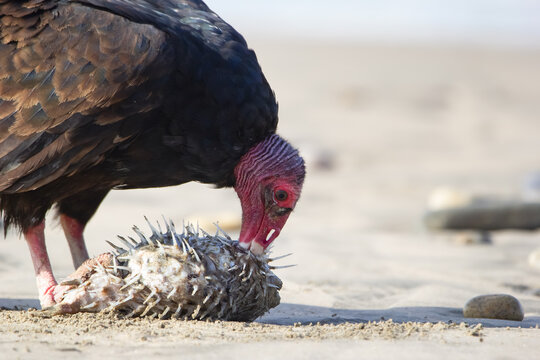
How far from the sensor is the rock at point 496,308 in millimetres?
3914

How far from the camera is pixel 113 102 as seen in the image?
11.9ft

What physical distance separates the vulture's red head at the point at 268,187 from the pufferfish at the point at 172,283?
279 mm

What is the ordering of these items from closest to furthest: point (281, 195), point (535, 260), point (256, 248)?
point (256, 248) → point (281, 195) → point (535, 260)

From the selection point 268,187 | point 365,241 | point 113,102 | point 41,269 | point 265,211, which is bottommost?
point 41,269

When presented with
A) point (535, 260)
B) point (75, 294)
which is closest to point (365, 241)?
point (535, 260)

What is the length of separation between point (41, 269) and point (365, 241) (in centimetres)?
307

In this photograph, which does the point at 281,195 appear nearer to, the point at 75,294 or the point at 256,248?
the point at 256,248

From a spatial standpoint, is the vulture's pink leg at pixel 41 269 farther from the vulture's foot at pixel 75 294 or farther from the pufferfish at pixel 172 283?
the pufferfish at pixel 172 283

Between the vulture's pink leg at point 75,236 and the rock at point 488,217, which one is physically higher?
the rock at point 488,217

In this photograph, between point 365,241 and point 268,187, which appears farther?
point 365,241

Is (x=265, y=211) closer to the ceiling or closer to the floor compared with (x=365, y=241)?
closer to the floor

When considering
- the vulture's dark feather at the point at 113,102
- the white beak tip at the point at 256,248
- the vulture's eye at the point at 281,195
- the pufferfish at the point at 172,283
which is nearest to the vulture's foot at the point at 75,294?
the pufferfish at the point at 172,283

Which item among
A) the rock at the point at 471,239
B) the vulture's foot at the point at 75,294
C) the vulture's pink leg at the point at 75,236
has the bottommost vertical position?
the vulture's foot at the point at 75,294

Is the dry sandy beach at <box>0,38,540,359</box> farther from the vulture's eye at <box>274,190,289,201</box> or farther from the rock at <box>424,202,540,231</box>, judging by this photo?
the vulture's eye at <box>274,190,289,201</box>
